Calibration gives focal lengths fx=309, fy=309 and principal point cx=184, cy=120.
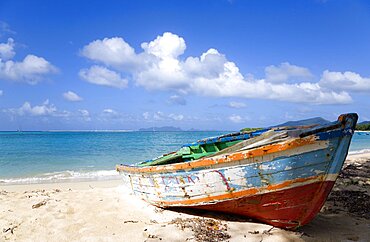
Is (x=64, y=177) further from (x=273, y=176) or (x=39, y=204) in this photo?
(x=273, y=176)

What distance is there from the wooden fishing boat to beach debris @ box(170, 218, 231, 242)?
230 mm

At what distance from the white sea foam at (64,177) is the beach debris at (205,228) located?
676 centimetres

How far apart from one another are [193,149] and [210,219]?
1.92m

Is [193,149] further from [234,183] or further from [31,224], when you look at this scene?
[31,224]

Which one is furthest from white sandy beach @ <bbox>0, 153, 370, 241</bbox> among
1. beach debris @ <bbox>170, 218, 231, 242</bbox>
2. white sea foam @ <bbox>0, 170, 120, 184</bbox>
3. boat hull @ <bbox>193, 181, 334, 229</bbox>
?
white sea foam @ <bbox>0, 170, 120, 184</bbox>

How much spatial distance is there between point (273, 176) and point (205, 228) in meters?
1.37

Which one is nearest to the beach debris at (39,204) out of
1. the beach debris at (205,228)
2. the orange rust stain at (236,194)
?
the orange rust stain at (236,194)

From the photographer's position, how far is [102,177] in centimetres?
1133

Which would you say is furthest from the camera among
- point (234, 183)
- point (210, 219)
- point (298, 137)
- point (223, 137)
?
point (223, 137)

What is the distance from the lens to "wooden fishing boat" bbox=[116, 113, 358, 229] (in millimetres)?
3912

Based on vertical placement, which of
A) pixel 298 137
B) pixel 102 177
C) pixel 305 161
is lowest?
pixel 102 177

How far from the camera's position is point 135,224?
5.05 metres

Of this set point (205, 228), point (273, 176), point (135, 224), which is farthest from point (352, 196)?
point (135, 224)

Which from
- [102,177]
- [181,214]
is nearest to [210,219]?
[181,214]
